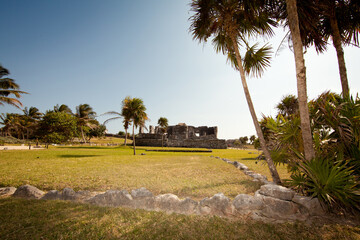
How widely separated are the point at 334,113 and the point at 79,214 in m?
5.51

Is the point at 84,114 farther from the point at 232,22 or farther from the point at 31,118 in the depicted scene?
the point at 232,22

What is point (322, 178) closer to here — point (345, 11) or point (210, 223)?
point (210, 223)

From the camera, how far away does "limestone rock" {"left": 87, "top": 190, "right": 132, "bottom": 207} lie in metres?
3.06

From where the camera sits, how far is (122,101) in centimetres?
1708

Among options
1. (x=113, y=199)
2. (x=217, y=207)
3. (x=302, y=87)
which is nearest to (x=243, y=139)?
(x=302, y=87)

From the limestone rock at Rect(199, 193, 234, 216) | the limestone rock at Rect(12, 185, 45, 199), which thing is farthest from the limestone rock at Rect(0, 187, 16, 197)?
the limestone rock at Rect(199, 193, 234, 216)

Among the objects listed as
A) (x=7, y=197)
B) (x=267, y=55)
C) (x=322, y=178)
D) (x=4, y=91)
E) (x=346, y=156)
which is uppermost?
(x=4, y=91)

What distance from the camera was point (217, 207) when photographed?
2.79m

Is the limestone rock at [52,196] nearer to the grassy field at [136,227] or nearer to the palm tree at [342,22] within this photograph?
the grassy field at [136,227]

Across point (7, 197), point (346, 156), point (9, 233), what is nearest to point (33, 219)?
point (9, 233)

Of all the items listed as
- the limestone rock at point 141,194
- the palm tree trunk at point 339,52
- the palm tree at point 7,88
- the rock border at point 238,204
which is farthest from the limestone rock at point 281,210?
the palm tree at point 7,88

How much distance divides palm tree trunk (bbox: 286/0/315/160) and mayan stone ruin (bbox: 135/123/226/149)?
82.5 ft

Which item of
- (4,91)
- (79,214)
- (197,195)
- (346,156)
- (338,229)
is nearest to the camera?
(338,229)

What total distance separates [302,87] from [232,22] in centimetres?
342
